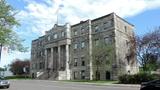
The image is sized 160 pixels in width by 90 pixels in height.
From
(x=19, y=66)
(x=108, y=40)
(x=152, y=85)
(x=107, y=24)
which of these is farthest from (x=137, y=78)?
(x=19, y=66)

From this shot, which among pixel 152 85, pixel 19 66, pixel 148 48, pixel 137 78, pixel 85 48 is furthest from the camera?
pixel 19 66

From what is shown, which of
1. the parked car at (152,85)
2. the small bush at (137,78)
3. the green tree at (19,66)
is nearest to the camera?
the parked car at (152,85)

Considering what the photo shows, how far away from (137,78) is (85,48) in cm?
2273

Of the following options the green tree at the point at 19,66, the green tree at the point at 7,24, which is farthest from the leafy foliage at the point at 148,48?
the green tree at the point at 19,66

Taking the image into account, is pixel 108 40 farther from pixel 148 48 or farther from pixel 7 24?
pixel 7 24

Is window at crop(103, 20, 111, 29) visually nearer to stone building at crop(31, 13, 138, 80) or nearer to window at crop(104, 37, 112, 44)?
stone building at crop(31, 13, 138, 80)

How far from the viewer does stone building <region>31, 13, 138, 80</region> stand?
190 feet

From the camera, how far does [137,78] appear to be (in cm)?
4222

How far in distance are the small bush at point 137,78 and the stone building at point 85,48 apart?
39.4ft

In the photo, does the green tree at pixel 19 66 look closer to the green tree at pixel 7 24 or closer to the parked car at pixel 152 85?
the green tree at pixel 7 24

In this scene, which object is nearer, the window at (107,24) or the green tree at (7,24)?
the green tree at (7,24)

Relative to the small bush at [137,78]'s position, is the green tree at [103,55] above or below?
above

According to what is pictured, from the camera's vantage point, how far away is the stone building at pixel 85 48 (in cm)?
5784

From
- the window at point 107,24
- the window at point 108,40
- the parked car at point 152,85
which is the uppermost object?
the window at point 107,24
